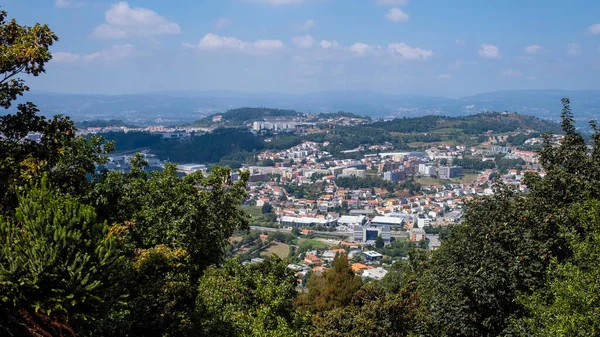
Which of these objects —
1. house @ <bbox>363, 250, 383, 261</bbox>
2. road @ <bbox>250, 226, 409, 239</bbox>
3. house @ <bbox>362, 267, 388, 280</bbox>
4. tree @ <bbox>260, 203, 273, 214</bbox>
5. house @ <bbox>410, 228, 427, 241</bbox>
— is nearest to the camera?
house @ <bbox>362, 267, 388, 280</bbox>

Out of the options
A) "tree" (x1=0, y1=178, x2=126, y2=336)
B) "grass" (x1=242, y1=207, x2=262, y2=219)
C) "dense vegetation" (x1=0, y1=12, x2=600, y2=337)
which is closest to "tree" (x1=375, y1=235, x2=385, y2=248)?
"grass" (x1=242, y1=207, x2=262, y2=219)

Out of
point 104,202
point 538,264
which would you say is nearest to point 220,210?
point 104,202

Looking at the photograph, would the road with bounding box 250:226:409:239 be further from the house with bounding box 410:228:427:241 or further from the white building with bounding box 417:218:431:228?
the white building with bounding box 417:218:431:228

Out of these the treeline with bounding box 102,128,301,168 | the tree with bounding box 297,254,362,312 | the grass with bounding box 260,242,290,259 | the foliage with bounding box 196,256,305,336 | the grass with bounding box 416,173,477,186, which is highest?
the foliage with bounding box 196,256,305,336

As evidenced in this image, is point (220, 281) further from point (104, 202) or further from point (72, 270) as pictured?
point (72, 270)

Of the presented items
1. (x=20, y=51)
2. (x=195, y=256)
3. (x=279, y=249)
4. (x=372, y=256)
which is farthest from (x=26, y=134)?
(x=279, y=249)

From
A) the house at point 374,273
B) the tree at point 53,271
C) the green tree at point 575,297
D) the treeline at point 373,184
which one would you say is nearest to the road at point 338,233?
the house at point 374,273

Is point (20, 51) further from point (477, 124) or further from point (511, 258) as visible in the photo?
point (477, 124)
